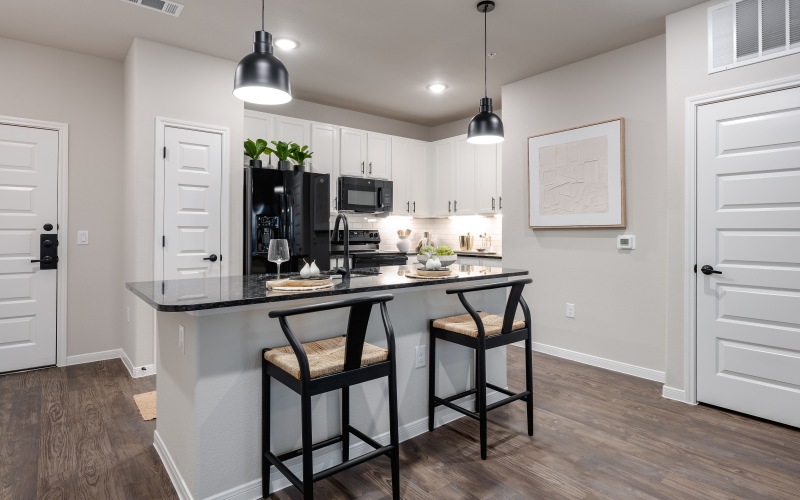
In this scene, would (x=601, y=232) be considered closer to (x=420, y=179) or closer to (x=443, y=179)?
(x=443, y=179)

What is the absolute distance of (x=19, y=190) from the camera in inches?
148

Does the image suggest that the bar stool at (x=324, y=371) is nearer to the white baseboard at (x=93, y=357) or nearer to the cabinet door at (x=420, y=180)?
the white baseboard at (x=93, y=357)

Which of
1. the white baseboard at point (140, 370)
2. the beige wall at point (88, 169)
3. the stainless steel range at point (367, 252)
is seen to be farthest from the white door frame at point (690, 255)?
the beige wall at point (88, 169)

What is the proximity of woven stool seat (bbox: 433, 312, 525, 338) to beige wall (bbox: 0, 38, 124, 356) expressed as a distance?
325 centimetres

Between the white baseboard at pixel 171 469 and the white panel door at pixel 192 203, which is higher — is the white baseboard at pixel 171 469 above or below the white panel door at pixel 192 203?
below

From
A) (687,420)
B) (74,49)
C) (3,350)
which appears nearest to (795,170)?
(687,420)

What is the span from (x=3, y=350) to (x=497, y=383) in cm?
399

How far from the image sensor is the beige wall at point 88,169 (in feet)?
12.6

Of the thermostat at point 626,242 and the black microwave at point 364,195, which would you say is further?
the black microwave at point 364,195

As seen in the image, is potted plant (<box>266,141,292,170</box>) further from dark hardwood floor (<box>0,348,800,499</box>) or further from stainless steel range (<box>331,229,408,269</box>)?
dark hardwood floor (<box>0,348,800,499</box>)

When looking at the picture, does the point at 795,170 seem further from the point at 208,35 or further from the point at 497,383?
the point at 208,35

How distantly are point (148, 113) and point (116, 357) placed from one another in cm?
227

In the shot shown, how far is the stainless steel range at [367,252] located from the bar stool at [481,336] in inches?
98.4

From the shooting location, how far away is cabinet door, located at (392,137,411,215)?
19.1 feet
